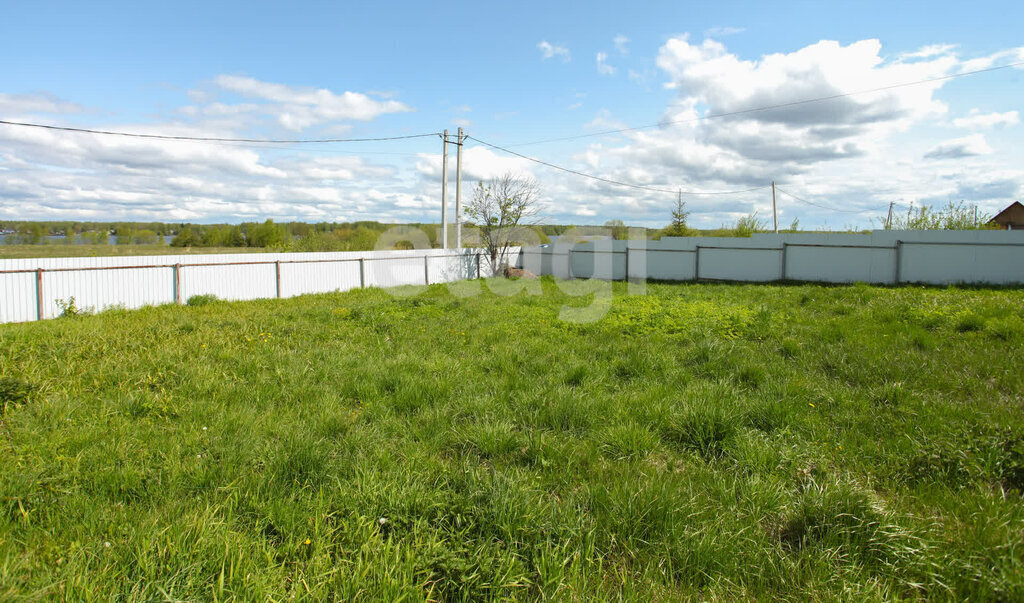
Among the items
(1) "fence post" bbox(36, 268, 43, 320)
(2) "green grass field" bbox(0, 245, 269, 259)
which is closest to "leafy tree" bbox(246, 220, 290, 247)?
(2) "green grass field" bbox(0, 245, 269, 259)

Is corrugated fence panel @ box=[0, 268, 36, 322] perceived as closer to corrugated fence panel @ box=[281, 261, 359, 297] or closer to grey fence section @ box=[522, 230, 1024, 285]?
corrugated fence panel @ box=[281, 261, 359, 297]

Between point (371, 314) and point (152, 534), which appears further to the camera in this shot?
point (371, 314)

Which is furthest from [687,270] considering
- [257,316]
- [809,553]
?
[809,553]

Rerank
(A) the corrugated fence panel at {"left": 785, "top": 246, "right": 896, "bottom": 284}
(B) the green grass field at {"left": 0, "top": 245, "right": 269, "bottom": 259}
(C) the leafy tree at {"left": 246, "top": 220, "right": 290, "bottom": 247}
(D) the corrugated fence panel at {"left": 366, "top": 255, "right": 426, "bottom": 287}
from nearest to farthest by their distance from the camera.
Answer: (B) the green grass field at {"left": 0, "top": 245, "right": 269, "bottom": 259}
(A) the corrugated fence panel at {"left": 785, "top": 246, "right": 896, "bottom": 284}
(D) the corrugated fence panel at {"left": 366, "top": 255, "right": 426, "bottom": 287}
(C) the leafy tree at {"left": 246, "top": 220, "right": 290, "bottom": 247}

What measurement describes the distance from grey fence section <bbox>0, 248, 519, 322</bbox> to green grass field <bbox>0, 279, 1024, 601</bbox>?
4.35 metres

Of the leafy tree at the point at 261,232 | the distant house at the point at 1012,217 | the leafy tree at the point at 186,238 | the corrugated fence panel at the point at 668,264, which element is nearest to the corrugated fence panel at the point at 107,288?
the corrugated fence panel at the point at 668,264

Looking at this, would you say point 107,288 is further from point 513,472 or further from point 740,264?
point 740,264

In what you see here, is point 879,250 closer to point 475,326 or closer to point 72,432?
point 475,326

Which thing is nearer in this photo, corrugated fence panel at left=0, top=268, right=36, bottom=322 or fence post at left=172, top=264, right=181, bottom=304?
corrugated fence panel at left=0, top=268, right=36, bottom=322

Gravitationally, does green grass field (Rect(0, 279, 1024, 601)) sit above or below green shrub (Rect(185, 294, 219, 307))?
below

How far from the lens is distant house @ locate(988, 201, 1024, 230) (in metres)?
21.3

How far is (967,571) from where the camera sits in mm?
1827

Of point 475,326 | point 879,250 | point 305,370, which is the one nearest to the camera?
point 305,370

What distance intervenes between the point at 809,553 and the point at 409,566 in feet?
5.29
